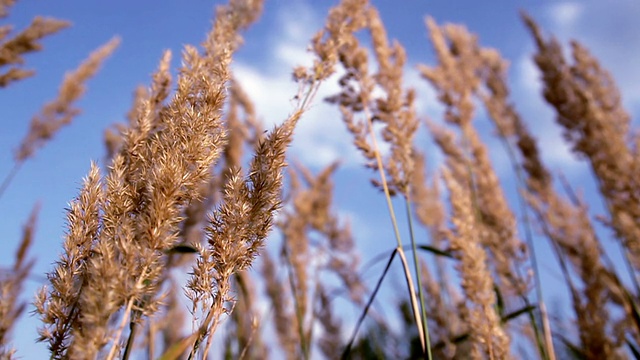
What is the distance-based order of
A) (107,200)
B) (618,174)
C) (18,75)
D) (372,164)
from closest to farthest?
(107,200) < (372,164) < (18,75) < (618,174)

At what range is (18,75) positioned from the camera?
2314 millimetres

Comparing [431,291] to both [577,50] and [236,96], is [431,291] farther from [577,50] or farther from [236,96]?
[577,50]

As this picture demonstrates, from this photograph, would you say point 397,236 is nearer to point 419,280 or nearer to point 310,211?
point 419,280

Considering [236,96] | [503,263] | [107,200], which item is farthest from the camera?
[236,96]

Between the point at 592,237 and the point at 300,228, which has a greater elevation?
the point at 300,228

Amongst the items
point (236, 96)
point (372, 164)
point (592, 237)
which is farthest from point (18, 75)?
point (592, 237)

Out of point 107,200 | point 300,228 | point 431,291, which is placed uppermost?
point 300,228

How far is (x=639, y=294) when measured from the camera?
281 centimetres

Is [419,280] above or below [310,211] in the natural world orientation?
below

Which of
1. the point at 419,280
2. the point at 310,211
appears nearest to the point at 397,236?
the point at 419,280

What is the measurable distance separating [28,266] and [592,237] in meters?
3.02

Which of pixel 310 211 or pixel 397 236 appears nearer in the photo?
pixel 397 236

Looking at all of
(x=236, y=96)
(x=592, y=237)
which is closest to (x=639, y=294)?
(x=592, y=237)

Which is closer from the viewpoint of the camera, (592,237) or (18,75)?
(18,75)
